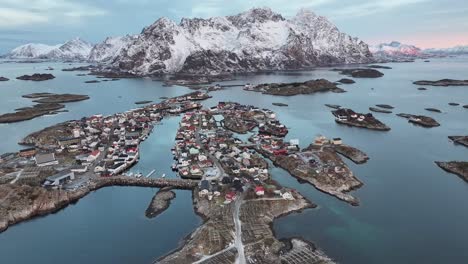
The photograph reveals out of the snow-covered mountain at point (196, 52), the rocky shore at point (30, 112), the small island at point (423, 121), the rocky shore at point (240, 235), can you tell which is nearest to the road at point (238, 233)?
the rocky shore at point (240, 235)

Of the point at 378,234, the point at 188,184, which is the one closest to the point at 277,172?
the point at 188,184

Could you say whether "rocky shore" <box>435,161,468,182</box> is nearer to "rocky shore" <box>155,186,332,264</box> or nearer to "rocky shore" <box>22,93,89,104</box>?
"rocky shore" <box>155,186,332,264</box>

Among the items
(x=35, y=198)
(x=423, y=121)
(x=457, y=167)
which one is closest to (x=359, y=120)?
(x=423, y=121)

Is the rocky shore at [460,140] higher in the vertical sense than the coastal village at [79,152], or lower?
lower

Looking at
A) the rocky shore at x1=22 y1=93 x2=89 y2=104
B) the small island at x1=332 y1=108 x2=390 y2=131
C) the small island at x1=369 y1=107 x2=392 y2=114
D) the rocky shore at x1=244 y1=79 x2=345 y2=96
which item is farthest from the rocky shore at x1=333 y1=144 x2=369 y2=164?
the rocky shore at x1=22 y1=93 x2=89 y2=104

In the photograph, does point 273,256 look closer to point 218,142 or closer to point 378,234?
point 378,234

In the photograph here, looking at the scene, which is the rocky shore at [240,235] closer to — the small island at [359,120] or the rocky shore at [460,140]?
the rocky shore at [460,140]
